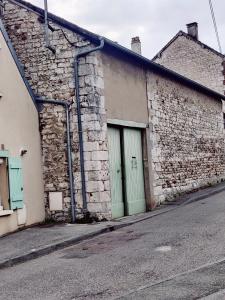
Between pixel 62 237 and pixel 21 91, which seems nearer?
pixel 62 237

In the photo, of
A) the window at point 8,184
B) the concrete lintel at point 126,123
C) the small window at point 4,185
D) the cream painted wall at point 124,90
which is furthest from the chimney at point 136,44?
the small window at point 4,185

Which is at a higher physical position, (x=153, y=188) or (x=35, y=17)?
(x=35, y=17)

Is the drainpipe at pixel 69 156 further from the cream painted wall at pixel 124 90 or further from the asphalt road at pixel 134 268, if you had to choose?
the asphalt road at pixel 134 268

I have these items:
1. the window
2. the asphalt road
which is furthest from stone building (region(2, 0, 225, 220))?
the asphalt road

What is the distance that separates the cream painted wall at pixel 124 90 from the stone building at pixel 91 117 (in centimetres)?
3

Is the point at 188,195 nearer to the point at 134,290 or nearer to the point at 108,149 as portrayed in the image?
the point at 108,149

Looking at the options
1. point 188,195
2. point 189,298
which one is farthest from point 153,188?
point 189,298

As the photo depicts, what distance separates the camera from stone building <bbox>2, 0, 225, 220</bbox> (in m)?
11.4

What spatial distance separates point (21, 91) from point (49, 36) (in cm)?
166

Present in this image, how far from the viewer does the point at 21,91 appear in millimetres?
11203

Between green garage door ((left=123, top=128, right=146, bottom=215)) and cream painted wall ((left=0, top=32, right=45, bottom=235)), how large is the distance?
2.38 meters

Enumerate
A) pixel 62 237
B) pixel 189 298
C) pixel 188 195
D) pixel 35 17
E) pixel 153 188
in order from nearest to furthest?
1. pixel 189 298
2. pixel 62 237
3. pixel 35 17
4. pixel 153 188
5. pixel 188 195

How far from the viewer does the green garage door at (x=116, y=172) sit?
12.1 meters

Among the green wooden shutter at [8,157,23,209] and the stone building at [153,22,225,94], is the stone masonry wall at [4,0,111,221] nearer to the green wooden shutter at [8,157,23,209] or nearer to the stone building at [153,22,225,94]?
the green wooden shutter at [8,157,23,209]
